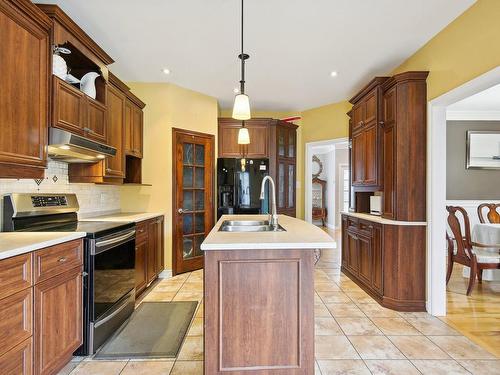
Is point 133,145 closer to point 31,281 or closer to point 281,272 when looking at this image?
point 31,281

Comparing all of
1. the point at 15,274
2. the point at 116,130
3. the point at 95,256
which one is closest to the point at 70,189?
the point at 116,130

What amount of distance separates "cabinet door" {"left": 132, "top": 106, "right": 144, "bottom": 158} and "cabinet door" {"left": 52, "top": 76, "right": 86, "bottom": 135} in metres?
1.22

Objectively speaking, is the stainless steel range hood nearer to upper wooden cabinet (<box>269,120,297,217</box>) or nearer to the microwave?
upper wooden cabinet (<box>269,120,297,217</box>)

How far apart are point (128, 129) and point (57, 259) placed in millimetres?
2069

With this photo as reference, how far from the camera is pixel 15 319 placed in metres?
1.47

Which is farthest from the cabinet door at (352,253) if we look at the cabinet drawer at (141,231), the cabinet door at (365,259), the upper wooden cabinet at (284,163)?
the cabinet drawer at (141,231)

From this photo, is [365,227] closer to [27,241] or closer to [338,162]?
[27,241]

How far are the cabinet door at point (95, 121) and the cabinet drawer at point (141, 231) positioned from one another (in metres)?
0.96

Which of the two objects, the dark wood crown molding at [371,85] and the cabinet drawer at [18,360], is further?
the dark wood crown molding at [371,85]

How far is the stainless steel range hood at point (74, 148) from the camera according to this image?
6.75 ft

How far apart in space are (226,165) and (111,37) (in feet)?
7.29

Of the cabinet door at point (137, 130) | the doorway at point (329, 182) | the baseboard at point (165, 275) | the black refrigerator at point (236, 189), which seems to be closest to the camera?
the cabinet door at point (137, 130)

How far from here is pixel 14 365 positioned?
4.78ft

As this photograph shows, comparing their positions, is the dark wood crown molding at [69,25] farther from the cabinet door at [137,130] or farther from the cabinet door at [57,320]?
the cabinet door at [57,320]
